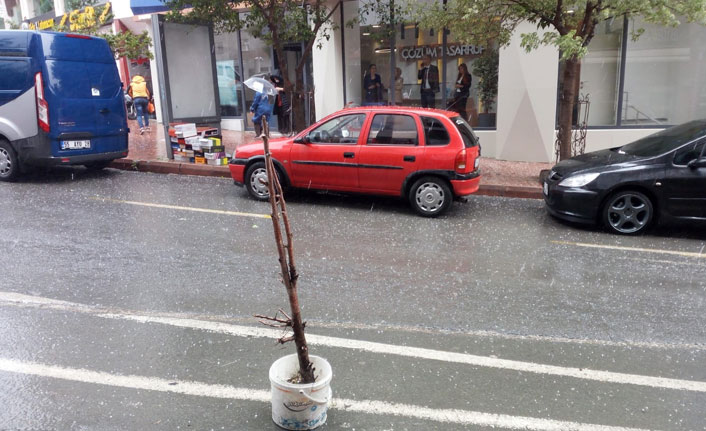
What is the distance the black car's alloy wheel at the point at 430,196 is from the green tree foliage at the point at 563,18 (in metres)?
2.82

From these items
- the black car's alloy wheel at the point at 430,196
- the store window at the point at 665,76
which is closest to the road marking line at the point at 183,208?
the black car's alloy wheel at the point at 430,196

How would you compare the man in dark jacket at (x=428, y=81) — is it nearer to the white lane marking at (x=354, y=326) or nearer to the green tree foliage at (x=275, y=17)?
the green tree foliage at (x=275, y=17)

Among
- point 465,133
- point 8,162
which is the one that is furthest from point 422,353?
point 8,162

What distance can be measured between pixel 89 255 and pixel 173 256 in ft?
3.06

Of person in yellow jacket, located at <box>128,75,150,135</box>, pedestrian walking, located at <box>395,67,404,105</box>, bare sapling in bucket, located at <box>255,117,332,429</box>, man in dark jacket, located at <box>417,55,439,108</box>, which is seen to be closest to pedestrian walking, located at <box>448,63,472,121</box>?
man in dark jacket, located at <box>417,55,439,108</box>

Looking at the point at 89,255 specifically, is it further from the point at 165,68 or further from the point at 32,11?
the point at 32,11

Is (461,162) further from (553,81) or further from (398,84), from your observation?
(398,84)

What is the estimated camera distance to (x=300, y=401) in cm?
324

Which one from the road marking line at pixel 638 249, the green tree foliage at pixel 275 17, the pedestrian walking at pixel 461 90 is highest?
the green tree foliage at pixel 275 17

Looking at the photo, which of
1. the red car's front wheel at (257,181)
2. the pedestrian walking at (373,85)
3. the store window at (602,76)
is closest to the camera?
the red car's front wheel at (257,181)

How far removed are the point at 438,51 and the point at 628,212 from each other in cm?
813

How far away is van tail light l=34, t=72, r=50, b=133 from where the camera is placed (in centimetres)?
1001

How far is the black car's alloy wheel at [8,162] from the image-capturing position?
10.4m

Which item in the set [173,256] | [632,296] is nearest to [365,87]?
[173,256]
